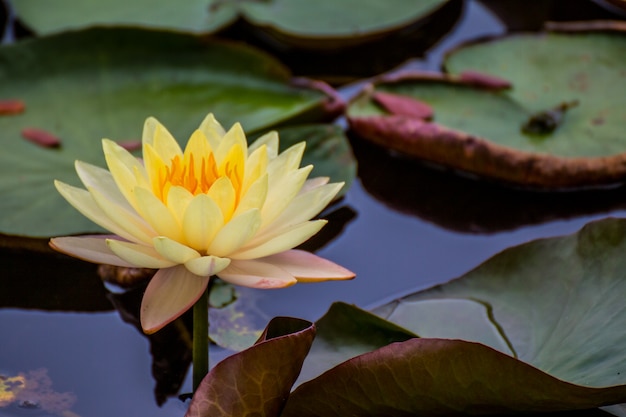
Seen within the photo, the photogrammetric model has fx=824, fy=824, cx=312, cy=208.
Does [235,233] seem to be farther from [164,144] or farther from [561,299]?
[561,299]

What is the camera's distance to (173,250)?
108cm

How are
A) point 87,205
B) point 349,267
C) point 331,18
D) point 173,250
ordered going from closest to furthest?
point 173,250, point 87,205, point 349,267, point 331,18

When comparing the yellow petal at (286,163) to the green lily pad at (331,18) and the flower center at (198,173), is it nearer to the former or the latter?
the flower center at (198,173)

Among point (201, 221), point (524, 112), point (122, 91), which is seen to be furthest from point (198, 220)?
point (524, 112)

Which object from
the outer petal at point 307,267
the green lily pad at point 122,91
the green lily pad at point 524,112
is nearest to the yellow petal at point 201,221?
the outer petal at point 307,267

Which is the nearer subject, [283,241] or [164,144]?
[283,241]

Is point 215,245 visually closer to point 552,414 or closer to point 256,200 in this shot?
point 256,200

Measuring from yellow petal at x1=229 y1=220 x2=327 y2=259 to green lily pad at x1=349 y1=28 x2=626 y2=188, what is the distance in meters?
0.82

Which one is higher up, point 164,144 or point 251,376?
point 164,144

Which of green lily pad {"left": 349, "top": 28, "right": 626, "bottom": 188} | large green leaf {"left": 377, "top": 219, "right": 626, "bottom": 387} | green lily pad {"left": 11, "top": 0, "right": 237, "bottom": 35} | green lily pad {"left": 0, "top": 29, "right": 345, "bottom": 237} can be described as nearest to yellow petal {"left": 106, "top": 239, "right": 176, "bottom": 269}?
large green leaf {"left": 377, "top": 219, "right": 626, "bottom": 387}

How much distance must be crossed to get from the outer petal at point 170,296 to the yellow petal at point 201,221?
48 mm

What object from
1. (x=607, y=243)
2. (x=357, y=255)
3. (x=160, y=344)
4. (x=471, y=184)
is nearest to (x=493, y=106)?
(x=471, y=184)

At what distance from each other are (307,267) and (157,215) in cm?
23

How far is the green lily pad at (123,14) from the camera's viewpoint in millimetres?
2248
